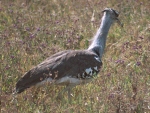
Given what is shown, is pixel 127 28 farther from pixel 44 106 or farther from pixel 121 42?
pixel 44 106

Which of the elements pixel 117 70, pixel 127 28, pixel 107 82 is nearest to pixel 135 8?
pixel 127 28

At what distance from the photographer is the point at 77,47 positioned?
6.63 metres

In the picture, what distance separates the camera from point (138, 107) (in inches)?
172

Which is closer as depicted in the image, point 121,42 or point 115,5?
point 121,42

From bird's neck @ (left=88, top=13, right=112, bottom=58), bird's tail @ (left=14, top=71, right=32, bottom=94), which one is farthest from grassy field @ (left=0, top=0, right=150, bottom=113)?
bird's neck @ (left=88, top=13, right=112, bottom=58)

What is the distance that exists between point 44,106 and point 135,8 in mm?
3719

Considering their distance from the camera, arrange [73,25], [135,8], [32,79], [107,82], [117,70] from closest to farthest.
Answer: [32,79] → [107,82] → [117,70] → [73,25] → [135,8]

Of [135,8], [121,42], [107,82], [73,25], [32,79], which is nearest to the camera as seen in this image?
[32,79]

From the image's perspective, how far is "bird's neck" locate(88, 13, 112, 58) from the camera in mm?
5582

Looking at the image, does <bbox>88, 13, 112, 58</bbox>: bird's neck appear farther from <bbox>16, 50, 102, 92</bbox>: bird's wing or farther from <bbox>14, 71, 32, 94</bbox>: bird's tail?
<bbox>14, 71, 32, 94</bbox>: bird's tail

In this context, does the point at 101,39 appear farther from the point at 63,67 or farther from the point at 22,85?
the point at 22,85

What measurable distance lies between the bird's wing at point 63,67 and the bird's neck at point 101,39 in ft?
0.82

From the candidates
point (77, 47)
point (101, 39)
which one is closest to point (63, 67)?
point (101, 39)

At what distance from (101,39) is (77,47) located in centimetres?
93
